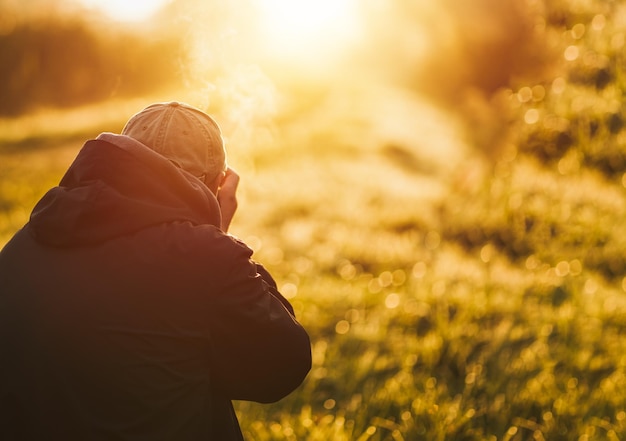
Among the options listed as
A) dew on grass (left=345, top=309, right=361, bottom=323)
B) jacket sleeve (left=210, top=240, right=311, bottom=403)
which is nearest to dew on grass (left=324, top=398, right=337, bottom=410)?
dew on grass (left=345, top=309, right=361, bottom=323)

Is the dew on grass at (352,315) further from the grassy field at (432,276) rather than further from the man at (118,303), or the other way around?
the man at (118,303)

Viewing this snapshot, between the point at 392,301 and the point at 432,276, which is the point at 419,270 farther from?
the point at 392,301

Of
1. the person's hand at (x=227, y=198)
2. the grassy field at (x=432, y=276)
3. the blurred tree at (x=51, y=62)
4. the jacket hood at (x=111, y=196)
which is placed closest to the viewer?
the jacket hood at (x=111, y=196)

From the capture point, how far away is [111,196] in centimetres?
180

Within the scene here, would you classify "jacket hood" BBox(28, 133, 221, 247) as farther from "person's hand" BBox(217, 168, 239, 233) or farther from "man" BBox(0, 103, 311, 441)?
"person's hand" BBox(217, 168, 239, 233)

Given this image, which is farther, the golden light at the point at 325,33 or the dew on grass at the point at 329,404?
the golden light at the point at 325,33

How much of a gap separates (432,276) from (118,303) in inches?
181

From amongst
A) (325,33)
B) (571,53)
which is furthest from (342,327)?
(325,33)

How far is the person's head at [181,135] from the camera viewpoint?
6.45 feet

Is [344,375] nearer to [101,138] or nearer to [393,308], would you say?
[393,308]

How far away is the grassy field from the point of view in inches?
164

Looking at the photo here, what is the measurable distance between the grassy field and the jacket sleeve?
1615mm

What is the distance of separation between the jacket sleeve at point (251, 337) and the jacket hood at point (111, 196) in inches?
7.9

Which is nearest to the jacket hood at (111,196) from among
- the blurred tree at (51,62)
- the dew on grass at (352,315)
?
the dew on grass at (352,315)
